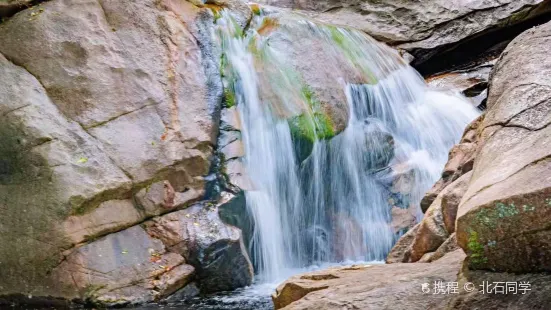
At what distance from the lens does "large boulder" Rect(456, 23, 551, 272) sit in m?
2.98

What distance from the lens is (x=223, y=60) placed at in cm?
778

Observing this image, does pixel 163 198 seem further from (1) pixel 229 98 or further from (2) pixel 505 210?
(2) pixel 505 210

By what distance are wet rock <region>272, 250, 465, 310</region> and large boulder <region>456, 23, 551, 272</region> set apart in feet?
1.00

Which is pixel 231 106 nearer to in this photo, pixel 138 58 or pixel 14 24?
pixel 138 58

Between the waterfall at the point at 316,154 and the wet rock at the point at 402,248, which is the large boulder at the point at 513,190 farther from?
the waterfall at the point at 316,154

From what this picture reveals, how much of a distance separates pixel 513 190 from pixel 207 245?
3.61m

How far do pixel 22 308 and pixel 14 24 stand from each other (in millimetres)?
3436

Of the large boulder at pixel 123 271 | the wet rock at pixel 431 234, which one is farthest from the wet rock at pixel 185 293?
the wet rock at pixel 431 234

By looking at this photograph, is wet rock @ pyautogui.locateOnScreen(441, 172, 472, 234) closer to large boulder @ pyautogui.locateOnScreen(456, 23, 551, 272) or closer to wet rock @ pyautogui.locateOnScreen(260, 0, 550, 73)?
large boulder @ pyautogui.locateOnScreen(456, 23, 551, 272)

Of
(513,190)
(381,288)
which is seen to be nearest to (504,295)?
Answer: (513,190)

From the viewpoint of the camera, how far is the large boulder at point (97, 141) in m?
5.55

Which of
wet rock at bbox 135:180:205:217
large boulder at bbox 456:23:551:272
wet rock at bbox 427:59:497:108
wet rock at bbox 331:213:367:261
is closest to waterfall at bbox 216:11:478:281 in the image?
wet rock at bbox 331:213:367:261

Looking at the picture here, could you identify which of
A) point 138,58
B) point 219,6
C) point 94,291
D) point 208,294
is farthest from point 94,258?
point 219,6

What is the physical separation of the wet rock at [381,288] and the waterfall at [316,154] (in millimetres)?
2586
